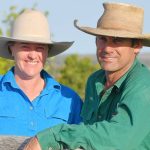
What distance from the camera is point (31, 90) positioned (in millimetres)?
5250

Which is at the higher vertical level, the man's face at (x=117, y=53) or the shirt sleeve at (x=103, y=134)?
the man's face at (x=117, y=53)

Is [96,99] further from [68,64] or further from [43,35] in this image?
[68,64]

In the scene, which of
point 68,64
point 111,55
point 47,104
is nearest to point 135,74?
point 111,55

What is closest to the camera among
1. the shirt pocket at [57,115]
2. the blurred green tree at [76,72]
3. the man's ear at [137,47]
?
the man's ear at [137,47]

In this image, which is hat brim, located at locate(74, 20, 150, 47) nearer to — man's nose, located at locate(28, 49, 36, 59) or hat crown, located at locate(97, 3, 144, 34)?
hat crown, located at locate(97, 3, 144, 34)

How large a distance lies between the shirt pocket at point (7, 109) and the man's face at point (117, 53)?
92cm

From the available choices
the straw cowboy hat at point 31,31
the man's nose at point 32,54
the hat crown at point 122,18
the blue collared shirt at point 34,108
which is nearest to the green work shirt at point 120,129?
the hat crown at point 122,18

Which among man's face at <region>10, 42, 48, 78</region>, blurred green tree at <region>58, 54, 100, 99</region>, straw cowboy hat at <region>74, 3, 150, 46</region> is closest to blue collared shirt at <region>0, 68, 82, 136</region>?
man's face at <region>10, 42, 48, 78</region>

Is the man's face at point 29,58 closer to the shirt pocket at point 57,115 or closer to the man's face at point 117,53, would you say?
the shirt pocket at point 57,115

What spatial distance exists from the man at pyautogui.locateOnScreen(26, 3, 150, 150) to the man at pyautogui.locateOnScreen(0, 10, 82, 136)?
307 millimetres

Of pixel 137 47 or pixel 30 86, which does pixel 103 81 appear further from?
pixel 30 86

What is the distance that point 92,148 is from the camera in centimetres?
384

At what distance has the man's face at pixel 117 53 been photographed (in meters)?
4.37

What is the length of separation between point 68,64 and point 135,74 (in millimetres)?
21313
